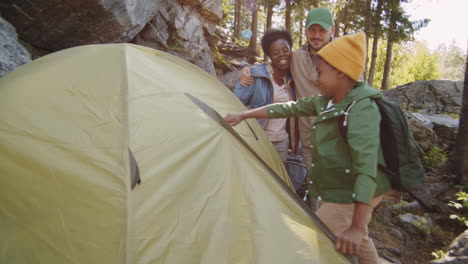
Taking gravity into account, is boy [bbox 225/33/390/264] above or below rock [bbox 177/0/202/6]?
below

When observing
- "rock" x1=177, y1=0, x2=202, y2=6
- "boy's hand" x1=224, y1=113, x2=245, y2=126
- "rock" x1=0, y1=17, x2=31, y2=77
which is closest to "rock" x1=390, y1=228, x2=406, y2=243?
"boy's hand" x1=224, y1=113, x2=245, y2=126

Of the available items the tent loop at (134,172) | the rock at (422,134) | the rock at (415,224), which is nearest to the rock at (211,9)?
the rock at (422,134)

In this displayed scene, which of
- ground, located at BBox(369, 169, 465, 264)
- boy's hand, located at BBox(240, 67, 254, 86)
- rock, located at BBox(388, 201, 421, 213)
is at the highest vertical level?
boy's hand, located at BBox(240, 67, 254, 86)

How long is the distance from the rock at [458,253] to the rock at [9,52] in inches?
208

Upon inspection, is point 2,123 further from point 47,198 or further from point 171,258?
point 171,258

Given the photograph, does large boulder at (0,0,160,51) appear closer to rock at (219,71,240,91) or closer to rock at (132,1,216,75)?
rock at (132,1,216,75)

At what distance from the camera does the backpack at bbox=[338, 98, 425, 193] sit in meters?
1.86

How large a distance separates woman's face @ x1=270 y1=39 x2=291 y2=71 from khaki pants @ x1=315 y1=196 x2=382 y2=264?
6.05 feet

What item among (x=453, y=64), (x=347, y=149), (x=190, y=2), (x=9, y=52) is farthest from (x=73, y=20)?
(x=453, y=64)

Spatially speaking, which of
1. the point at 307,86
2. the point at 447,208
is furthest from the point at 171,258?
the point at 447,208

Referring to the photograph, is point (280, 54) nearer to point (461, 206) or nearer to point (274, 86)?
point (274, 86)

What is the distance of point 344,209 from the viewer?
2.08 metres

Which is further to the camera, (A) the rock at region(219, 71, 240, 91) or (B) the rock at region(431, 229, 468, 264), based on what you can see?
(A) the rock at region(219, 71, 240, 91)

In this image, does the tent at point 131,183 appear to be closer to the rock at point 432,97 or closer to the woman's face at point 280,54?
the woman's face at point 280,54
